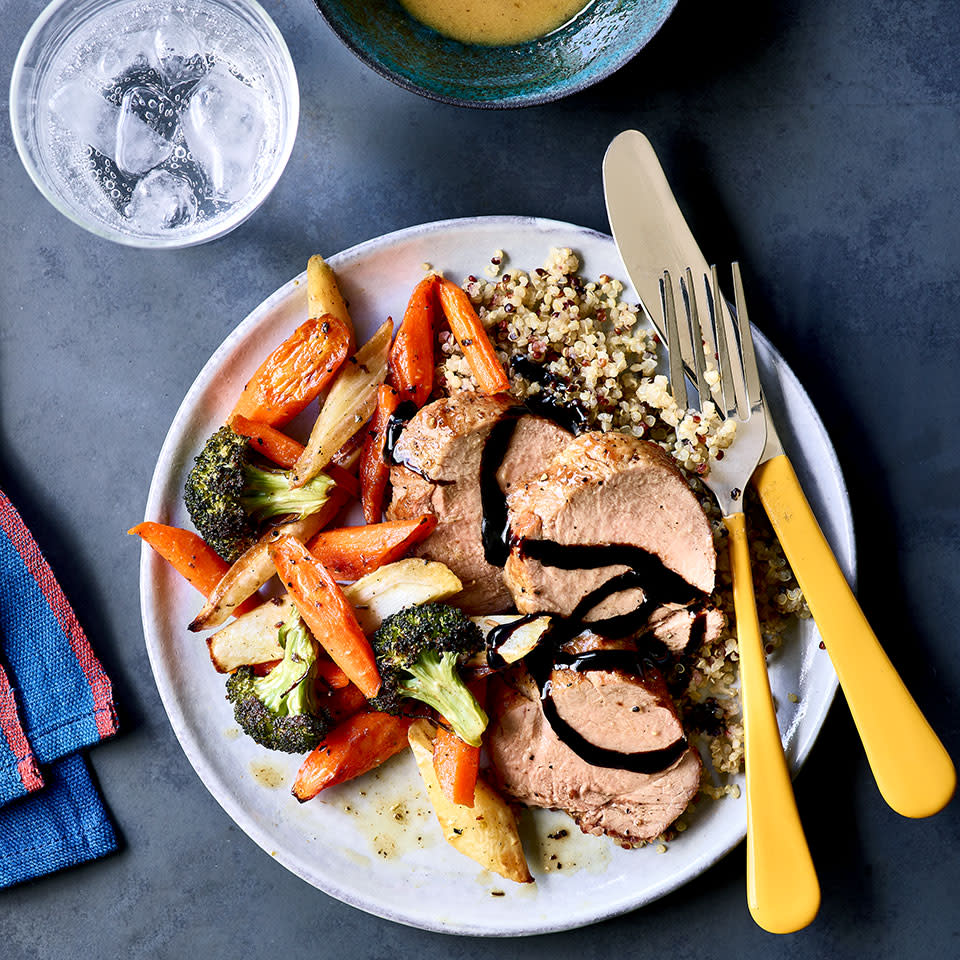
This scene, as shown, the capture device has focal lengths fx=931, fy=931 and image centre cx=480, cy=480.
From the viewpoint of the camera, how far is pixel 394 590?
210cm

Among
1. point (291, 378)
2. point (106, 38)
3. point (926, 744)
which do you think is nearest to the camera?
point (926, 744)

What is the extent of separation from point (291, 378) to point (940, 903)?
2.09 metres

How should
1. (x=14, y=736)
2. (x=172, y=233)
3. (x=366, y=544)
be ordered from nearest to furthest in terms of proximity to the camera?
(x=366, y=544) < (x=172, y=233) < (x=14, y=736)

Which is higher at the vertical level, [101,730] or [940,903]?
[101,730]

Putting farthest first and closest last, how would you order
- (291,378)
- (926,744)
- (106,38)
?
(106,38) → (291,378) → (926,744)

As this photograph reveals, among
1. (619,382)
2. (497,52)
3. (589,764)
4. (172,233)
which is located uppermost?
(497,52)

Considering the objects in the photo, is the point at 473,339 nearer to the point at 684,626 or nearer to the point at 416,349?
the point at 416,349

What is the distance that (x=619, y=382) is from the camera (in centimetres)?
223

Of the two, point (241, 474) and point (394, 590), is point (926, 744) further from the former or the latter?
point (241, 474)

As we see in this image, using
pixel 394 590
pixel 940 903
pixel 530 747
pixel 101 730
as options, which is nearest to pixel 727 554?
pixel 530 747

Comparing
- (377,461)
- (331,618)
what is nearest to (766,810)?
(331,618)

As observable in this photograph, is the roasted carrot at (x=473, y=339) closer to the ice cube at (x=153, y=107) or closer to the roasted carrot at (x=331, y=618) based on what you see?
the roasted carrot at (x=331, y=618)

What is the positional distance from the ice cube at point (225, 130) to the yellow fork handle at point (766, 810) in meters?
1.51

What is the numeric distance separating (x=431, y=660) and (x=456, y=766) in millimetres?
261
